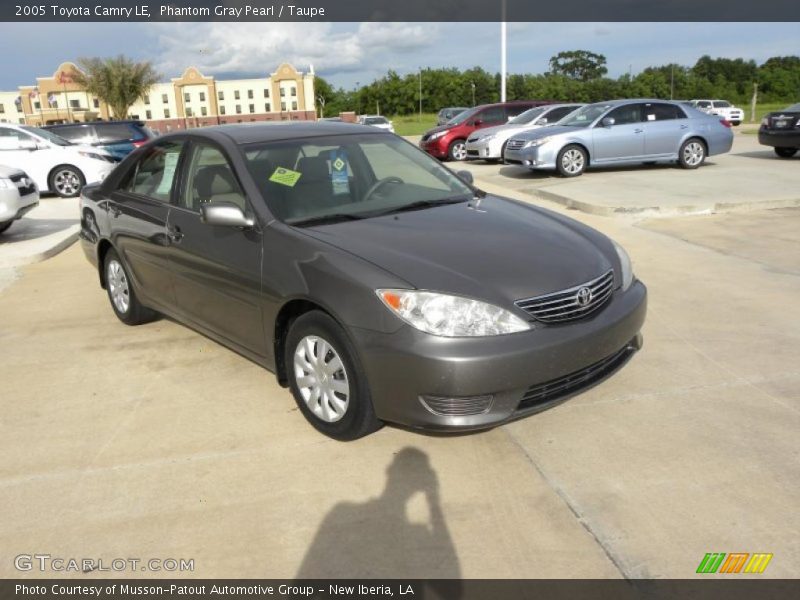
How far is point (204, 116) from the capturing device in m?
108

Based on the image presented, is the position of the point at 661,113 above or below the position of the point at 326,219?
above

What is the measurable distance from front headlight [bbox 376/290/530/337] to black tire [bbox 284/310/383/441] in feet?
1.12

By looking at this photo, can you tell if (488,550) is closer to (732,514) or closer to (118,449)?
(732,514)

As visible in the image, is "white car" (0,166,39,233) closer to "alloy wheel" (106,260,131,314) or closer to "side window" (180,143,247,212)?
"alloy wheel" (106,260,131,314)

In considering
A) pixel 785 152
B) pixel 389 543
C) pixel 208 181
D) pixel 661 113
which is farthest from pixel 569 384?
pixel 785 152

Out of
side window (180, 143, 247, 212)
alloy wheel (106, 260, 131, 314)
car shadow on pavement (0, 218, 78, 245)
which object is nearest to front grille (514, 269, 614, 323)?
side window (180, 143, 247, 212)

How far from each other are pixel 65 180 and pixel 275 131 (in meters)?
12.1

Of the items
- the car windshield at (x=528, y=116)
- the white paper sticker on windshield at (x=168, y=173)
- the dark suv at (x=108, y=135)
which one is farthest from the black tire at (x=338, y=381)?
the car windshield at (x=528, y=116)

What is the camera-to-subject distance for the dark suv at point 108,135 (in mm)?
17500

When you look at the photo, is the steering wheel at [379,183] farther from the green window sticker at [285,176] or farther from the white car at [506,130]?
the white car at [506,130]

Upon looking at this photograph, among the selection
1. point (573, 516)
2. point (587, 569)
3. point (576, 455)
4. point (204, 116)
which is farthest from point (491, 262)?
point (204, 116)

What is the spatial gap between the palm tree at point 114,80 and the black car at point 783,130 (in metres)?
62.9

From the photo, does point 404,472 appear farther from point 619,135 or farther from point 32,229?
point 619,135

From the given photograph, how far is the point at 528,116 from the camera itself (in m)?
19.0
